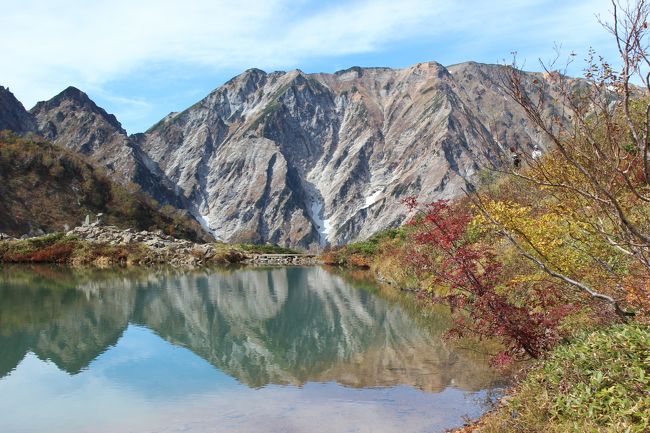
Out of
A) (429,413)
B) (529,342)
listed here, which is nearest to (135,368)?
(429,413)

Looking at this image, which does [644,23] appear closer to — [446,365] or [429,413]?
[429,413]

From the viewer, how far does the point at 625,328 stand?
24.6ft

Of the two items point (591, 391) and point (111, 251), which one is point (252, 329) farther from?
point (111, 251)

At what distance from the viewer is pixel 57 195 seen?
84.5 m

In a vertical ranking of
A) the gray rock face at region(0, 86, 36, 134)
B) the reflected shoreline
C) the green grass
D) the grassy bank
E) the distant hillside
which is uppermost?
the gray rock face at region(0, 86, 36, 134)

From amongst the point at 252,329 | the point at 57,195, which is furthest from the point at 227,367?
the point at 57,195

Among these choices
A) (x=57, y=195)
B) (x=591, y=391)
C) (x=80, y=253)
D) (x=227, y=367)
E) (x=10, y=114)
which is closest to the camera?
(x=591, y=391)

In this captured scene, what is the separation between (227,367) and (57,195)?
80655 millimetres

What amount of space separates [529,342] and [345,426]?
436 cm

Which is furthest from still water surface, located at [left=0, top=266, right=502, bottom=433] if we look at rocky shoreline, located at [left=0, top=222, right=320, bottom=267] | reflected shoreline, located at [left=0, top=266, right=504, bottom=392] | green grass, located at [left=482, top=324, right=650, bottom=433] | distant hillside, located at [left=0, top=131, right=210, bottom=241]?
distant hillside, located at [left=0, top=131, right=210, bottom=241]

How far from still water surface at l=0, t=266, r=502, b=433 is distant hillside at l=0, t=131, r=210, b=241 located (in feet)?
174

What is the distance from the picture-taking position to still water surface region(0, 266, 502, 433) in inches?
429

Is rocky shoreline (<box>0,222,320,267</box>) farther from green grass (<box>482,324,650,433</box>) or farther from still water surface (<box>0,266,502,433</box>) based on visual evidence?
green grass (<box>482,324,650,433</box>)

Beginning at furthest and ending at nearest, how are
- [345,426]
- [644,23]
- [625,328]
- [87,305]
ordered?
[87,305]
[345,426]
[625,328]
[644,23]
